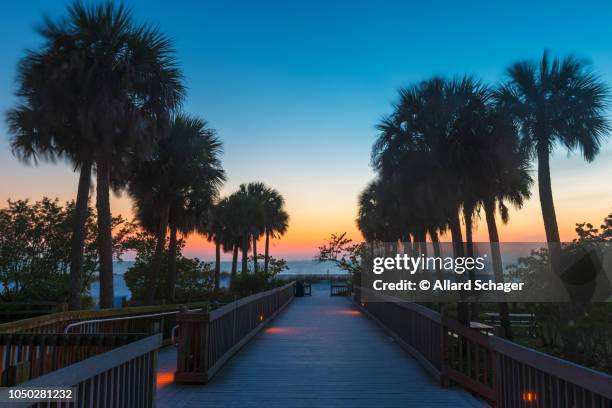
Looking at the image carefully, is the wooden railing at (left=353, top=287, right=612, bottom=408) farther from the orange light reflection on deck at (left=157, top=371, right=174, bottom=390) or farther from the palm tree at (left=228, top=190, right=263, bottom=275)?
the palm tree at (left=228, top=190, right=263, bottom=275)

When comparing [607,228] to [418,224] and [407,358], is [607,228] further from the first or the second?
[407,358]

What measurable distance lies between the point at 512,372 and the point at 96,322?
7.63m

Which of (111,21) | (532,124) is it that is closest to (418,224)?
(532,124)

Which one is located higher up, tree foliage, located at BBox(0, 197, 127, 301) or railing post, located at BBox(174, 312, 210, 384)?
tree foliage, located at BBox(0, 197, 127, 301)

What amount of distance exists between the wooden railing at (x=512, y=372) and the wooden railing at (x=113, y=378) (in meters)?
3.29

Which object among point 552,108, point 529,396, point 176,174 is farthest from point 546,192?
point 176,174

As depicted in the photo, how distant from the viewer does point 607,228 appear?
2519 centimetres

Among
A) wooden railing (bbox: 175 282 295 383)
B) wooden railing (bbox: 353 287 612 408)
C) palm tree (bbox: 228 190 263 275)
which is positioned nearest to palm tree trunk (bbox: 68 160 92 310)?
wooden railing (bbox: 175 282 295 383)

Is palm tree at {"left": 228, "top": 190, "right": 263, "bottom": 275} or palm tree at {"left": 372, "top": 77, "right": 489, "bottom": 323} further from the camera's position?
palm tree at {"left": 228, "top": 190, "right": 263, "bottom": 275}

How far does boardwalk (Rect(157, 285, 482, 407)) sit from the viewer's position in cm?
582

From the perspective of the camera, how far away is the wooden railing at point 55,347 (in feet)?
13.5

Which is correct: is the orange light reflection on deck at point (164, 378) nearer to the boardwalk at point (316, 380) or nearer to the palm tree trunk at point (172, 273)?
the boardwalk at point (316, 380)

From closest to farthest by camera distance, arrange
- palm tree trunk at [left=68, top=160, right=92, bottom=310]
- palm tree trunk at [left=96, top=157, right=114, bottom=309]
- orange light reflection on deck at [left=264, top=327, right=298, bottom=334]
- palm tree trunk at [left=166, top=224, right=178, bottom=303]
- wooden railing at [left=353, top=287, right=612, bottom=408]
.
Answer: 1. wooden railing at [left=353, top=287, right=612, bottom=408]
2. orange light reflection on deck at [left=264, top=327, right=298, bottom=334]
3. palm tree trunk at [left=68, top=160, right=92, bottom=310]
4. palm tree trunk at [left=96, top=157, right=114, bottom=309]
5. palm tree trunk at [left=166, top=224, right=178, bottom=303]

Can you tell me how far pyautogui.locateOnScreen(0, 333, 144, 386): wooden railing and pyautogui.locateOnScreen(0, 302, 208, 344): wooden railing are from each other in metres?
1.33
